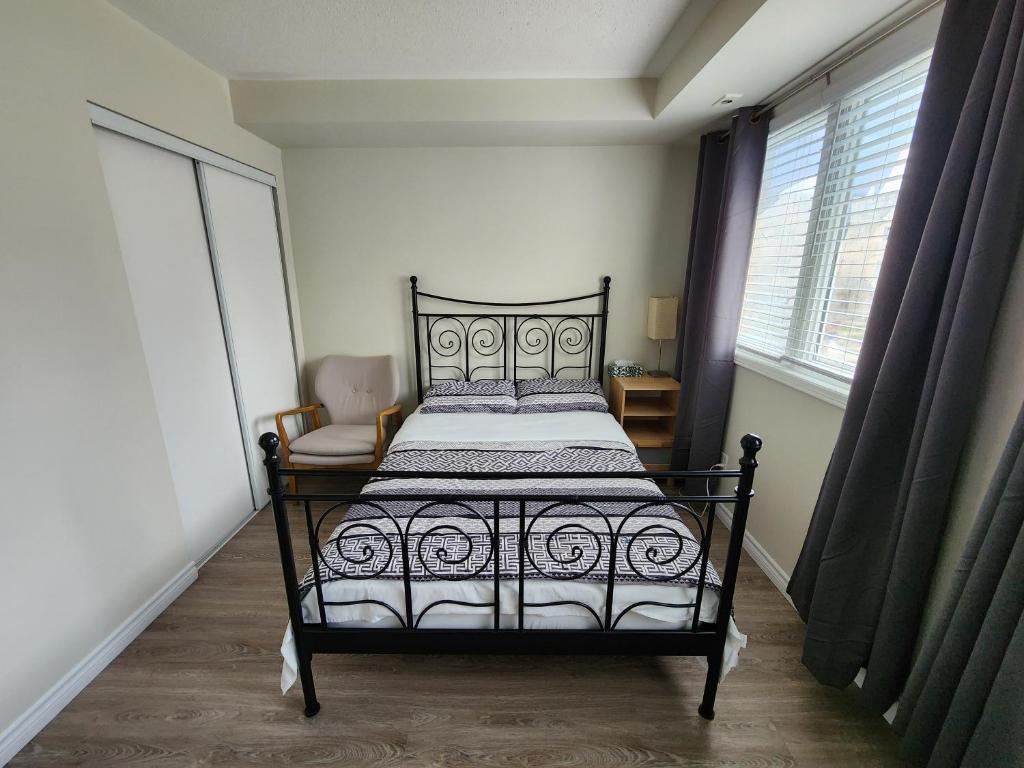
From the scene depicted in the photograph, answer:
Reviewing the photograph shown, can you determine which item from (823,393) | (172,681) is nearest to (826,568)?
(823,393)

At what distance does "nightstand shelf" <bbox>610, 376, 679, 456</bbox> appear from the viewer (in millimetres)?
2947

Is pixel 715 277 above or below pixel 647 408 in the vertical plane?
above

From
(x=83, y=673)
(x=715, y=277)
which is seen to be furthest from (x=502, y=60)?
(x=83, y=673)

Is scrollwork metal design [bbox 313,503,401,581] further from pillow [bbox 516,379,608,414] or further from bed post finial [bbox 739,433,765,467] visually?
pillow [bbox 516,379,608,414]

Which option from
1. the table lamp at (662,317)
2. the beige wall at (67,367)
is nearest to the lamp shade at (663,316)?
the table lamp at (662,317)

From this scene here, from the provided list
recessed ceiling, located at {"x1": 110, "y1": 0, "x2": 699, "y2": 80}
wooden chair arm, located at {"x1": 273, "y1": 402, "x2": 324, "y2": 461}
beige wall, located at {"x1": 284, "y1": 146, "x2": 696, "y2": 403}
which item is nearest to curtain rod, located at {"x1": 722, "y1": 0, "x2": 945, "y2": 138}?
recessed ceiling, located at {"x1": 110, "y1": 0, "x2": 699, "y2": 80}

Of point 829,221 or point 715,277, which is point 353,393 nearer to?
point 715,277

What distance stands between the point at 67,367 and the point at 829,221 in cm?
306

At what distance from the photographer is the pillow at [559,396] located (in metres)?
2.82

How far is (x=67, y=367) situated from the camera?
149 cm

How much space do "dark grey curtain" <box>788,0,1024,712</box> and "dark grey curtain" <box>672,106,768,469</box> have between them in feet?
3.61

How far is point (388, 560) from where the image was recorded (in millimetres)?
1422

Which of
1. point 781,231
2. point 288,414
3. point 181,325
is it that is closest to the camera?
point 181,325

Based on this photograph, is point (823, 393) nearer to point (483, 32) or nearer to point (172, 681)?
point (483, 32)
